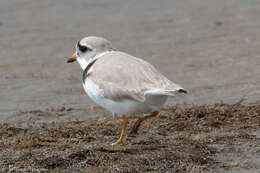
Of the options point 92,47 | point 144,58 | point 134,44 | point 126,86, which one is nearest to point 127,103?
point 126,86

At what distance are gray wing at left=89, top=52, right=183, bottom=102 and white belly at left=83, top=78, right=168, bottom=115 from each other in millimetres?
48

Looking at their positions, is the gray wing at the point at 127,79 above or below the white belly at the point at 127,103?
above

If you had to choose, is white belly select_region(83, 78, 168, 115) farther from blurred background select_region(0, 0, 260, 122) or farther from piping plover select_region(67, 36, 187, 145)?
blurred background select_region(0, 0, 260, 122)

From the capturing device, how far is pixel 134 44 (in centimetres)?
997

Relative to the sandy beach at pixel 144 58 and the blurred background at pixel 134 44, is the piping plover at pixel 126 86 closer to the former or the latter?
the sandy beach at pixel 144 58

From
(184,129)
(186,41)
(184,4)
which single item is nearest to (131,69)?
(184,129)

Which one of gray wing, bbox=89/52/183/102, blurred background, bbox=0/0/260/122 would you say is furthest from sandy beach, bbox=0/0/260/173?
gray wing, bbox=89/52/183/102

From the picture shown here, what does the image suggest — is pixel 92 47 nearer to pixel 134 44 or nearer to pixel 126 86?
pixel 126 86

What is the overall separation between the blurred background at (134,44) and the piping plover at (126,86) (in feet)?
5.08

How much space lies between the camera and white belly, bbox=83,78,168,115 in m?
5.34

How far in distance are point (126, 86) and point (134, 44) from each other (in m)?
4.61

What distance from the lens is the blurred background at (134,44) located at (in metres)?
7.76

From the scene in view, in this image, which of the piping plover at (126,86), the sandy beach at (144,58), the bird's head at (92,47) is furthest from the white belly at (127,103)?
the bird's head at (92,47)

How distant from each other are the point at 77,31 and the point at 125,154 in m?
5.88
